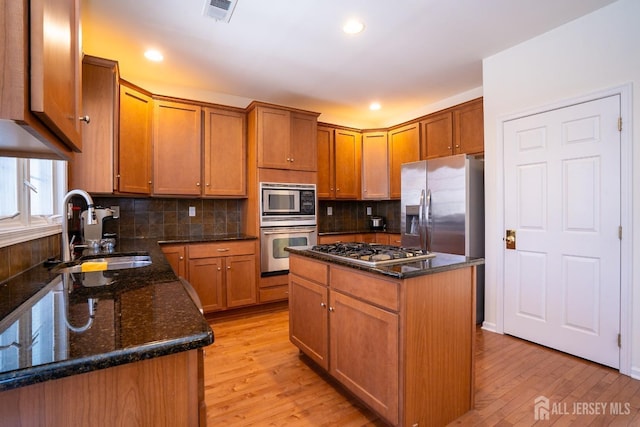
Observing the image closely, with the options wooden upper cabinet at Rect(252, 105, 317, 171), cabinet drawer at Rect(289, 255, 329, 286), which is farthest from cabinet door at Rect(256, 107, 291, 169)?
cabinet drawer at Rect(289, 255, 329, 286)

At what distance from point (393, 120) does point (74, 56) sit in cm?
451

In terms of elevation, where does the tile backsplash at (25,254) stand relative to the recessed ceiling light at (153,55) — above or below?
below

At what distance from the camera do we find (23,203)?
1617 mm

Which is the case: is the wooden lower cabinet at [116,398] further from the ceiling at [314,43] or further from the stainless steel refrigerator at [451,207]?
the stainless steel refrigerator at [451,207]

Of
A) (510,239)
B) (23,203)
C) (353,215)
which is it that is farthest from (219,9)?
(353,215)

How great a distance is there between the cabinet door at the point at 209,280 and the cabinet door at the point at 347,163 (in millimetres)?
2049

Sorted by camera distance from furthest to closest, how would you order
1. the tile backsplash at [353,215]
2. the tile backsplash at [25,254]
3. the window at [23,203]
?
1. the tile backsplash at [353,215]
2. the window at [23,203]
3. the tile backsplash at [25,254]

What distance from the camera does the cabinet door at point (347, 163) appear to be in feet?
15.0

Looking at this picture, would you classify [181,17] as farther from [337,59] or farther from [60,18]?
[60,18]

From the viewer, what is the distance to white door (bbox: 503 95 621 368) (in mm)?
2234

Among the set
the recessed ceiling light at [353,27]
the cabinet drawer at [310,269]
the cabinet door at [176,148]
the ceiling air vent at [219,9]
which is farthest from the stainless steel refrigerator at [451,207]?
the cabinet door at [176,148]

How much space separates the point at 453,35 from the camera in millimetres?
2578

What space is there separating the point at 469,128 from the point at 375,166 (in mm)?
1507

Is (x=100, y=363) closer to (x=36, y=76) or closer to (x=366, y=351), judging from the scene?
(x=36, y=76)
